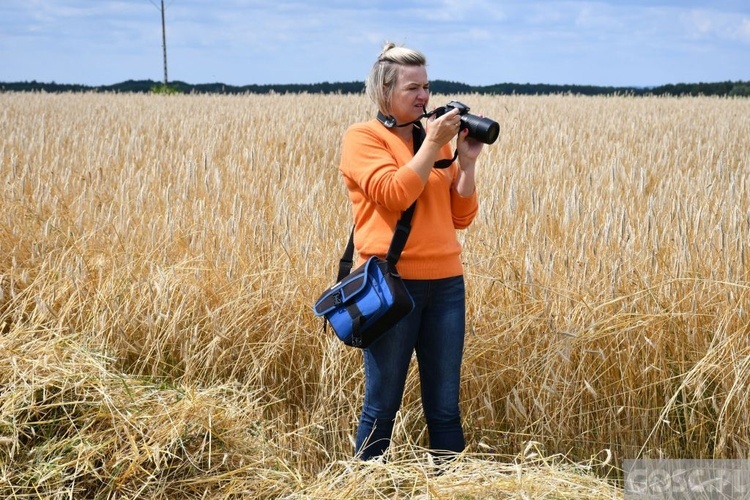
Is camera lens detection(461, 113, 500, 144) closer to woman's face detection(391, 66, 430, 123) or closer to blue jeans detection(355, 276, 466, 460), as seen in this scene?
woman's face detection(391, 66, 430, 123)

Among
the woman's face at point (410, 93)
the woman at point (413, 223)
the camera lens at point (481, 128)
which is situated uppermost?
the woman's face at point (410, 93)

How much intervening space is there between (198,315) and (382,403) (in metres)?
1.38

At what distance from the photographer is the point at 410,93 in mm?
2203

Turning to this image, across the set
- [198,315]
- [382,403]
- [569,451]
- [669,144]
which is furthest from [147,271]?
[669,144]

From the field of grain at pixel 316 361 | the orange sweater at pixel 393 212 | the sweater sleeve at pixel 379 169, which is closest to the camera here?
the sweater sleeve at pixel 379 169

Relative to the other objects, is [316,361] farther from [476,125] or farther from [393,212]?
[476,125]

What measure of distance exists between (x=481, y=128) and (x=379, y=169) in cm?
33

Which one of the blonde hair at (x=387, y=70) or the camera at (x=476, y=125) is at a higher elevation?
the blonde hair at (x=387, y=70)

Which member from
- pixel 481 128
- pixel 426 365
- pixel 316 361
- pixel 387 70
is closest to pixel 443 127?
pixel 481 128

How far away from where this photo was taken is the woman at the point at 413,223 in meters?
2.16

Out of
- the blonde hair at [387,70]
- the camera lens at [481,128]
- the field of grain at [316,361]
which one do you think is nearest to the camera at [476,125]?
the camera lens at [481,128]

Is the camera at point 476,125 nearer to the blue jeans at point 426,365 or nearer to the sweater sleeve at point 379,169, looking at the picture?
the sweater sleeve at point 379,169

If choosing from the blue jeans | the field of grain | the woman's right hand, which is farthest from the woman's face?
the field of grain

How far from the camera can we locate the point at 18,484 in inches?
101
